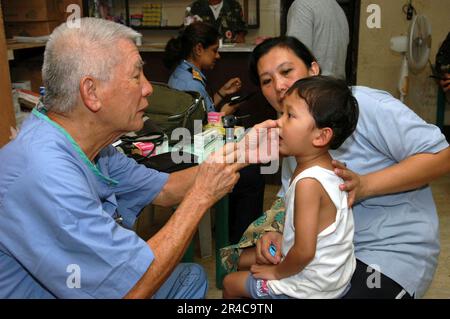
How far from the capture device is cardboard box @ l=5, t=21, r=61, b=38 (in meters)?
2.88

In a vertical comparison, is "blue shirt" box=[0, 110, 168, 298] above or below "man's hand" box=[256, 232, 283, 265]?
above

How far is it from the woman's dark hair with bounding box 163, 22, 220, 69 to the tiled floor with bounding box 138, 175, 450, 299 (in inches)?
43.3

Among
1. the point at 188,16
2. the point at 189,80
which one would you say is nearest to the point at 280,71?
the point at 189,80

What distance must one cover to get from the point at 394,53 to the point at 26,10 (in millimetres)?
3576

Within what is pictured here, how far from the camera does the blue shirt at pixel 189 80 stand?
290cm

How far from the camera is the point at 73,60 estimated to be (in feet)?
3.75

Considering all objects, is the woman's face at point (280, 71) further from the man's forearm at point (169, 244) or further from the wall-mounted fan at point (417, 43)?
the wall-mounted fan at point (417, 43)

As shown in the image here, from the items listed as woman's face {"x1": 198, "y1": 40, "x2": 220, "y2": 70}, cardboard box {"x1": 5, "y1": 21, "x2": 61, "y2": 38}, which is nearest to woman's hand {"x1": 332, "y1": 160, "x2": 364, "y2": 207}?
woman's face {"x1": 198, "y1": 40, "x2": 220, "y2": 70}

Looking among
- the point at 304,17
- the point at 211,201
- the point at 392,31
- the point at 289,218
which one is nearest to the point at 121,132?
the point at 211,201

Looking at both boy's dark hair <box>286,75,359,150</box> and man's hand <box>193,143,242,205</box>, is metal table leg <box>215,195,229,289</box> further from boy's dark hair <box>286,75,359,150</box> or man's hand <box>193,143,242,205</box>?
boy's dark hair <box>286,75,359,150</box>

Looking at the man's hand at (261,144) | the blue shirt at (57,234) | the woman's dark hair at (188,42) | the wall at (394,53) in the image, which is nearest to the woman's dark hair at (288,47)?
the man's hand at (261,144)

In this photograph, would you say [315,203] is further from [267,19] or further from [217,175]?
[267,19]

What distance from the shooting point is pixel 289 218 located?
130 cm

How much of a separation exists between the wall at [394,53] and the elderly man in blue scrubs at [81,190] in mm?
4044
